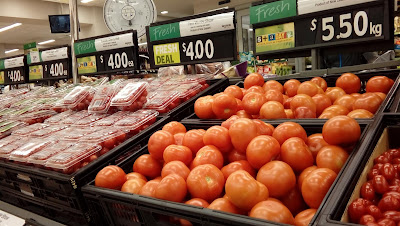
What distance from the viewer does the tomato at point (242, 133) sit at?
1.17m

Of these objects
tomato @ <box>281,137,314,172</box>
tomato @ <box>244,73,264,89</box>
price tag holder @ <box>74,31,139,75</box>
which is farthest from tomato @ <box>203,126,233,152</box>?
price tag holder @ <box>74,31,139,75</box>

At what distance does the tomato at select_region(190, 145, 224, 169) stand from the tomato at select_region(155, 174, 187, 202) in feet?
0.49

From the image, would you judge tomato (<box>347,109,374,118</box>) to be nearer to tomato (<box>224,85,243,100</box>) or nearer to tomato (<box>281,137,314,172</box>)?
tomato (<box>281,137,314,172</box>)

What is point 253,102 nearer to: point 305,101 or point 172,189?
point 305,101

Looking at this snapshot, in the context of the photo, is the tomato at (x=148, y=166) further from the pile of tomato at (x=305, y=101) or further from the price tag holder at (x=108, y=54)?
the price tag holder at (x=108, y=54)

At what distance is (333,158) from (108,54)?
233cm

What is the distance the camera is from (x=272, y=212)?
32.3 inches

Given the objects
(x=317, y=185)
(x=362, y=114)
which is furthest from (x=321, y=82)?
(x=317, y=185)

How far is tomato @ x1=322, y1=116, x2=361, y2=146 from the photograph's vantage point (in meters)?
1.03

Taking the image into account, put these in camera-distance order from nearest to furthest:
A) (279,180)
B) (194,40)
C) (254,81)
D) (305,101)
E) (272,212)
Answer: (272,212) < (279,180) < (305,101) < (254,81) < (194,40)

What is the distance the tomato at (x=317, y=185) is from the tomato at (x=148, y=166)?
661 millimetres

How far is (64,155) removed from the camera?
1479mm

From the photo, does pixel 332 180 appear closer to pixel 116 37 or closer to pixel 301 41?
pixel 301 41

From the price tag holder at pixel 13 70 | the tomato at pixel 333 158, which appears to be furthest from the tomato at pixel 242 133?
the price tag holder at pixel 13 70
